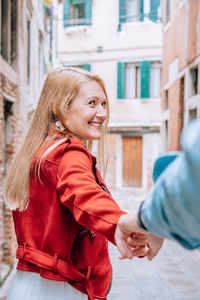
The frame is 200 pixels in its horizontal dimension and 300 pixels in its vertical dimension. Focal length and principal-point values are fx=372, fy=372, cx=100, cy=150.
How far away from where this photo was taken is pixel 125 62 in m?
14.2

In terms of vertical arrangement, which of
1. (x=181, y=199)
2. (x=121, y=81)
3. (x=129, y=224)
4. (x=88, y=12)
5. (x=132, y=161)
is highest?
(x=88, y=12)

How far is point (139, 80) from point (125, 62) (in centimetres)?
95

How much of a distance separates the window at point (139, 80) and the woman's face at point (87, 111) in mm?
12665

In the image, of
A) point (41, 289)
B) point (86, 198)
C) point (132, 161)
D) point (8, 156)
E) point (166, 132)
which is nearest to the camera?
point (86, 198)

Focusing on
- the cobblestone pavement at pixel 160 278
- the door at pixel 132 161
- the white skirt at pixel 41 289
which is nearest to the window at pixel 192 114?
the cobblestone pavement at pixel 160 278


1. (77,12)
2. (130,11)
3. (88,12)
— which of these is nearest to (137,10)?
(130,11)

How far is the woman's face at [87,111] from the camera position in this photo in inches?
49.3

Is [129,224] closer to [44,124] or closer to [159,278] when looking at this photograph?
[44,124]

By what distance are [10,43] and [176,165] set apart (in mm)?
5283

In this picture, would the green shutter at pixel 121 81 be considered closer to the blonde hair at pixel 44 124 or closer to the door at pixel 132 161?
the door at pixel 132 161

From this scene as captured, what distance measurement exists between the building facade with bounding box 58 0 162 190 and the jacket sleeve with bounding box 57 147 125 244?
13010 mm

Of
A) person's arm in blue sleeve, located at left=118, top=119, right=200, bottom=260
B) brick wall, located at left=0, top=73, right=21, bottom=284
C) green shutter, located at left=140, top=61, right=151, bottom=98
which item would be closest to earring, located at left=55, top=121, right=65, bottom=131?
person's arm in blue sleeve, located at left=118, top=119, right=200, bottom=260

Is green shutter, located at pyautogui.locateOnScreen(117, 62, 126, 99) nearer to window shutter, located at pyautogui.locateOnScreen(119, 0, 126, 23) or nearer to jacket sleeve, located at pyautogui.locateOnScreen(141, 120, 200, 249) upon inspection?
window shutter, located at pyautogui.locateOnScreen(119, 0, 126, 23)

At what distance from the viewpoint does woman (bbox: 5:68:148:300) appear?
1.06m
